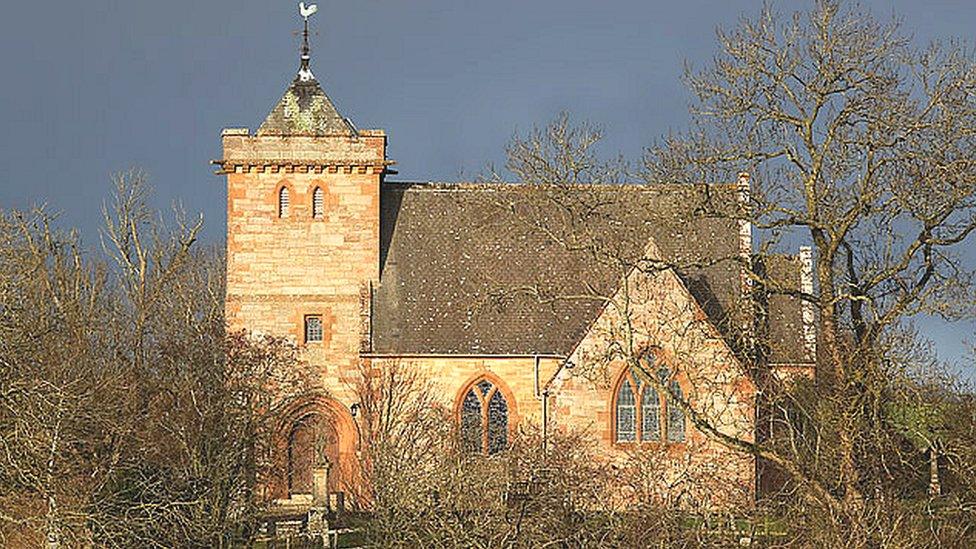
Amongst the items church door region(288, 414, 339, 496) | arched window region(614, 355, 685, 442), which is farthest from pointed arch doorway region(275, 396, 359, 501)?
arched window region(614, 355, 685, 442)

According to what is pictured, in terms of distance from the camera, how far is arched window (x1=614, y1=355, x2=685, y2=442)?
134 feet

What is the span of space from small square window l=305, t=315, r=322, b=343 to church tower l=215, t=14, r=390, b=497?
29mm

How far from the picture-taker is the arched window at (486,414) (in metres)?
42.2

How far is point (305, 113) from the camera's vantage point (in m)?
44.9

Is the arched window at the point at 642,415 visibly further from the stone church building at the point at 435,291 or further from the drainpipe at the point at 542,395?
the drainpipe at the point at 542,395

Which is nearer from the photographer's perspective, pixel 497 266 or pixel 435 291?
pixel 435 291

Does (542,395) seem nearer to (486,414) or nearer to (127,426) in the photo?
(486,414)

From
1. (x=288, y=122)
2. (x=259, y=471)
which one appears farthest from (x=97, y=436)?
(x=288, y=122)

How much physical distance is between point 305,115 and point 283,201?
2663 mm

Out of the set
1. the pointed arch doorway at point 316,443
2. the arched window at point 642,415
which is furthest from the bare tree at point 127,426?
the arched window at point 642,415

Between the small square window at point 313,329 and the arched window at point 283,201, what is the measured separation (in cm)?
312

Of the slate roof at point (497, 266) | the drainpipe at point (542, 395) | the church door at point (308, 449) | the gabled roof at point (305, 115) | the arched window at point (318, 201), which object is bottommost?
the church door at point (308, 449)

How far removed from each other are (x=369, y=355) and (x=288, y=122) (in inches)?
292

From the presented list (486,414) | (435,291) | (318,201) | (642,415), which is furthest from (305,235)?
(642,415)
